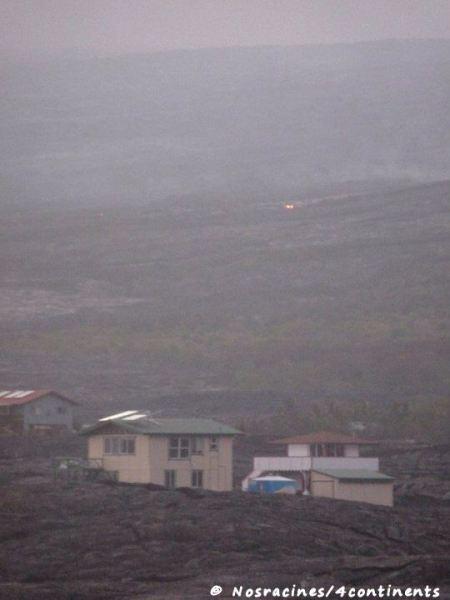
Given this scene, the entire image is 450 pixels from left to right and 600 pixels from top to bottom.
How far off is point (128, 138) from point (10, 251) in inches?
2422

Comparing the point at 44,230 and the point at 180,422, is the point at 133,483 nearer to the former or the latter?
the point at 180,422

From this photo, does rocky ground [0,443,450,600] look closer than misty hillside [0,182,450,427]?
Yes

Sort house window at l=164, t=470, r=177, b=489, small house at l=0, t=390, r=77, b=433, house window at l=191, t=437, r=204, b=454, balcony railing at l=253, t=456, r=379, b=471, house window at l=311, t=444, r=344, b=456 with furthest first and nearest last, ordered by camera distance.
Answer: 1. small house at l=0, t=390, r=77, b=433
2. house window at l=311, t=444, r=344, b=456
3. balcony railing at l=253, t=456, r=379, b=471
4. house window at l=191, t=437, r=204, b=454
5. house window at l=164, t=470, r=177, b=489

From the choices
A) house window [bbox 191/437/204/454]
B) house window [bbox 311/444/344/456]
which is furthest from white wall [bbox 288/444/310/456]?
house window [bbox 191/437/204/454]

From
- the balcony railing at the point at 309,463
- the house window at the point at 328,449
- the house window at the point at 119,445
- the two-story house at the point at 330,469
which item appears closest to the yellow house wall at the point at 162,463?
the house window at the point at 119,445

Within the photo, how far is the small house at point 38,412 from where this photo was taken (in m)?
51.7

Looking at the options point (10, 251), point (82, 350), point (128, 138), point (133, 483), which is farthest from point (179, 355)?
point (128, 138)

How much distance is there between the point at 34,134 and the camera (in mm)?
174875

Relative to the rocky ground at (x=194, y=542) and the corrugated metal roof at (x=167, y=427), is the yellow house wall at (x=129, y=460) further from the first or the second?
the rocky ground at (x=194, y=542)

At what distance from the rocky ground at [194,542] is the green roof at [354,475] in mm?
946

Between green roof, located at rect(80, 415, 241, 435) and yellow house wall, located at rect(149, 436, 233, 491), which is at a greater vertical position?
green roof, located at rect(80, 415, 241, 435)

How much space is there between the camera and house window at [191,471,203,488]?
37.5 meters

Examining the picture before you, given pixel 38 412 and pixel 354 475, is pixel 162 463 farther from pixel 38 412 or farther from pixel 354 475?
pixel 38 412

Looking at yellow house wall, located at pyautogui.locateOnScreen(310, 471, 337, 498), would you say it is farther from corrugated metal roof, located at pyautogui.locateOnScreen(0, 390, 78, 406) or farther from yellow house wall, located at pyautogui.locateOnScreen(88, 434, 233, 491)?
corrugated metal roof, located at pyautogui.locateOnScreen(0, 390, 78, 406)
